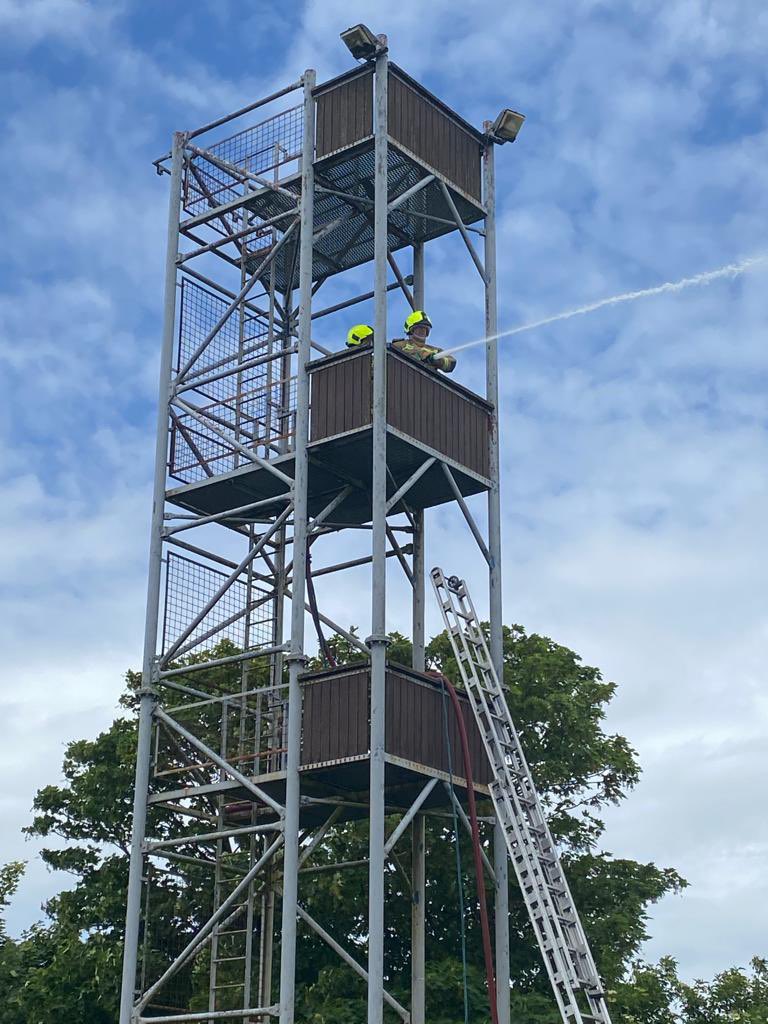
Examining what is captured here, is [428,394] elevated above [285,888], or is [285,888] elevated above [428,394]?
[428,394]

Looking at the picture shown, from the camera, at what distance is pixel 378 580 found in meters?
26.6

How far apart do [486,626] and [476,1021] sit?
1018 cm

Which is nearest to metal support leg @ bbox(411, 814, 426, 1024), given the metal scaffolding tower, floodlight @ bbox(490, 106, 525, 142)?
the metal scaffolding tower

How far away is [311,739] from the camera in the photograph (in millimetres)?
26438

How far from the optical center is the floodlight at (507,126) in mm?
31391

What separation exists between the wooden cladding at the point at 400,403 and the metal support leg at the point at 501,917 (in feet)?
20.2

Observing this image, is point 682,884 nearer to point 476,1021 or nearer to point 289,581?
point 476,1021

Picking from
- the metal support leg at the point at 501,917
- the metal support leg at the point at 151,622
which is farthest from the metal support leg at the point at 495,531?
the metal support leg at the point at 151,622

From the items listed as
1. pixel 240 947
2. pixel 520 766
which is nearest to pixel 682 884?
pixel 240 947

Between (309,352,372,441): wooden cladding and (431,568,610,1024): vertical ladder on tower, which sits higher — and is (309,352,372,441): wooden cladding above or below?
above

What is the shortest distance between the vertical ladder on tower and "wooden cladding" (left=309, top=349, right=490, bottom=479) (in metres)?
2.36

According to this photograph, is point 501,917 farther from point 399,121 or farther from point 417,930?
point 399,121

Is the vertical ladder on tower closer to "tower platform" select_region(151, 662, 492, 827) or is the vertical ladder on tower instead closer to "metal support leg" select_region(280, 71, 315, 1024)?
"tower platform" select_region(151, 662, 492, 827)

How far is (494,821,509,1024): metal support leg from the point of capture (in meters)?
27.7
